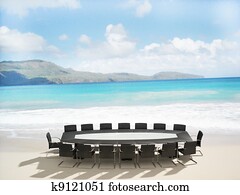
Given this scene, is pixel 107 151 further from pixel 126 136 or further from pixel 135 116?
pixel 135 116

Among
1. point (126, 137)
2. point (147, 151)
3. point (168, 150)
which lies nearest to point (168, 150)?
point (168, 150)

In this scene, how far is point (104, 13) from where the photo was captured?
1844cm

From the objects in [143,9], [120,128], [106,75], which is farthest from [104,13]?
[120,128]

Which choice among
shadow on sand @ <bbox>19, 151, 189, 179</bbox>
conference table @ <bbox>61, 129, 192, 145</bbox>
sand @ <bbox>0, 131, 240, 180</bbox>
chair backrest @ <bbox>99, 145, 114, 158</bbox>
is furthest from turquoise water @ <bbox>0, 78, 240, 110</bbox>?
chair backrest @ <bbox>99, 145, 114, 158</bbox>

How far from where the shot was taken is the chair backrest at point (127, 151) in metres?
7.83

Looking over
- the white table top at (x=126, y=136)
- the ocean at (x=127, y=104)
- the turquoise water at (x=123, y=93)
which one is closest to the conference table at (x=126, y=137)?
the white table top at (x=126, y=136)

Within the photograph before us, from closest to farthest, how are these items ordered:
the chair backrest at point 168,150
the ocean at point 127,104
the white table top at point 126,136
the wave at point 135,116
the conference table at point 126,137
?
the chair backrest at point 168,150 → the conference table at point 126,137 → the white table top at point 126,136 → the wave at point 135,116 → the ocean at point 127,104

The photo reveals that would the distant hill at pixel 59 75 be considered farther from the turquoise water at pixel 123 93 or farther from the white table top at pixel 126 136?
the white table top at pixel 126 136

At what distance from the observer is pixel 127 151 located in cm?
786

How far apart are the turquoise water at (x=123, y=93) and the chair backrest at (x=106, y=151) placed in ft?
35.2

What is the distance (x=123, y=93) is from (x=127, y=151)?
13.4 metres

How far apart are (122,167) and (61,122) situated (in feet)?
25.1

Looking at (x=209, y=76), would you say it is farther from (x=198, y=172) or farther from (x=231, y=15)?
(x=198, y=172)

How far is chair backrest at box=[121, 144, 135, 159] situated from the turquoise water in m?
10.8
